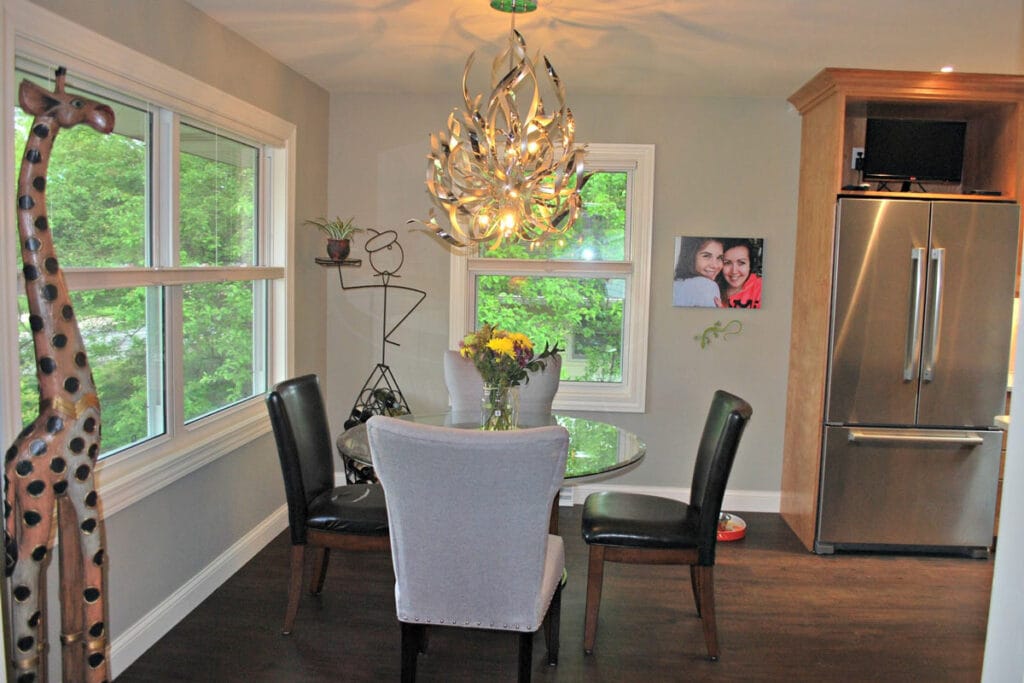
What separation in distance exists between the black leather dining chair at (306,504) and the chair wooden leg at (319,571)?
29 cm

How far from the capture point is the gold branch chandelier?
270 centimetres

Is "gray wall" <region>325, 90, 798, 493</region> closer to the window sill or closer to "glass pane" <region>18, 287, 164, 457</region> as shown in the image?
the window sill

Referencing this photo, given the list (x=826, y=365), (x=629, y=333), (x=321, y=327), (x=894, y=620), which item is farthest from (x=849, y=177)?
(x=321, y=327)

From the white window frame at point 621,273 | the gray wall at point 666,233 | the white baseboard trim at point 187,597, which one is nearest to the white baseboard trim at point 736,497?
the gray wall at point 666,233

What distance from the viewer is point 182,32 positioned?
3096 millimetres

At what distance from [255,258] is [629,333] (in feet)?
7.07

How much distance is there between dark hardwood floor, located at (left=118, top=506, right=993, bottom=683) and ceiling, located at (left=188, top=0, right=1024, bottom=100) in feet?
7.96

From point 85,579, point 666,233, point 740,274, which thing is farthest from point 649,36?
point 85,579

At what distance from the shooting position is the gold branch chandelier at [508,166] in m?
2.70

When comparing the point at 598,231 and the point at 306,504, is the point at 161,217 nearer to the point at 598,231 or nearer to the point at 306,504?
the point at 306,504

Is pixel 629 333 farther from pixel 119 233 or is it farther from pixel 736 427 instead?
pixel 119 233

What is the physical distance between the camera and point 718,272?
15.5ft

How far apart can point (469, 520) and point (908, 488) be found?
2.90m

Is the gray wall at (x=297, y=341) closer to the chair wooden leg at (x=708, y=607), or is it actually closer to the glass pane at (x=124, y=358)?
the glass pane at (x=124, y=358)
